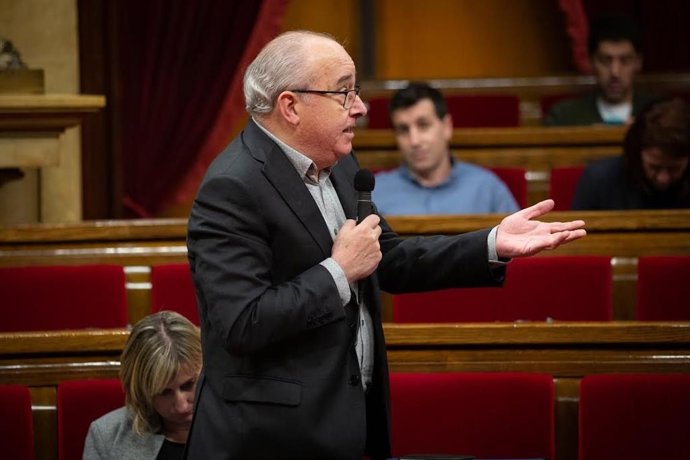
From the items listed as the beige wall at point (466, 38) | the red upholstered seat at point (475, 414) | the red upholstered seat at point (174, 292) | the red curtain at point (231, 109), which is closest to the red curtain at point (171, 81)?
the red curtain at point (231, 109)

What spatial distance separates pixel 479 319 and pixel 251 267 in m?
0.57

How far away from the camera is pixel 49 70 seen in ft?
5.43

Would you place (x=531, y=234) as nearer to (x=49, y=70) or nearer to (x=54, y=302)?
(x=54, y=302)

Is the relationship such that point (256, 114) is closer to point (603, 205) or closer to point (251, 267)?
point (251, 267)

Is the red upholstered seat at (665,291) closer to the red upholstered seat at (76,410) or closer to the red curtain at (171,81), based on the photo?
the red upholstered seat at (76,410)

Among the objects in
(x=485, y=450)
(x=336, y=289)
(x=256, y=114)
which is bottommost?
(x=485, y=450)

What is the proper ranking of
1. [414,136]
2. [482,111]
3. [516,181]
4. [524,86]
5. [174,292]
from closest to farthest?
[174,292] < [414,136] < [516,181] < [482,111] < [524,86]

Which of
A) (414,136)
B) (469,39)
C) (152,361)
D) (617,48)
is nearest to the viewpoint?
(152,361)

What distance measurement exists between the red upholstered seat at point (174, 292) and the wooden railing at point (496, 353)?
0.70 ft

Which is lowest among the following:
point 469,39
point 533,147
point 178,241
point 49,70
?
point 178,241

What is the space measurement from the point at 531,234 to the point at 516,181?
36.7 inches

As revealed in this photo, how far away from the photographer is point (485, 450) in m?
0.96

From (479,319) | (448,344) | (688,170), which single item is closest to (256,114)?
(448,344)

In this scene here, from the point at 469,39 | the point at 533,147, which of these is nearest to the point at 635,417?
the point at 533,147
